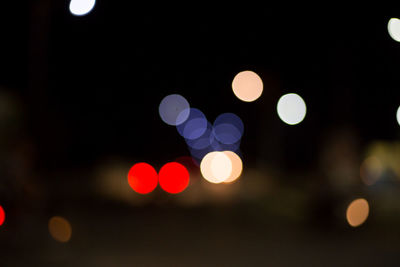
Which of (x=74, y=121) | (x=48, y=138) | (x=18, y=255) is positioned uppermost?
(x=74, y=121)

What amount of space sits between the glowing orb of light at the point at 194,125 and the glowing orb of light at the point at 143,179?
5940 cm

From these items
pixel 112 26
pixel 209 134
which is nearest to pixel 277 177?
pixel 112 26

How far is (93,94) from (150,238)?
76.7ft

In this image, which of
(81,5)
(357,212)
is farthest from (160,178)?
(81,5)

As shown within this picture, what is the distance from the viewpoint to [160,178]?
1870 centimetres

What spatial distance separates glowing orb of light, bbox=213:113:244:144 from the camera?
264 ft

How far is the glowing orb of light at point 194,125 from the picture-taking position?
79887 millimetres

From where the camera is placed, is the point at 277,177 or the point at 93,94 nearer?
the point at 277,177

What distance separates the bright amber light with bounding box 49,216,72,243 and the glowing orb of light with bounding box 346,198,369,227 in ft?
20.3

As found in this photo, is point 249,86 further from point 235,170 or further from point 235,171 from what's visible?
point 235,170

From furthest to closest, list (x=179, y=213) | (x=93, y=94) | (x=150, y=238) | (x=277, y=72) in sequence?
(x=93, y=94)
(x=277, y=72)
(x=179, y=213)
(x=150, y=238)

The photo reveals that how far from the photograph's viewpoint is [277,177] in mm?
20672

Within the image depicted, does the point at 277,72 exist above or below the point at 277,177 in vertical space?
above

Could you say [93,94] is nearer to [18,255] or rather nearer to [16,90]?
[16,90]
